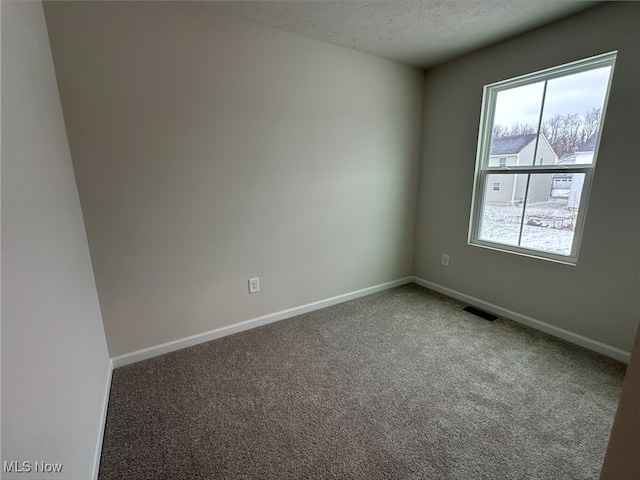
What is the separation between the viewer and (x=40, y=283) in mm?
906

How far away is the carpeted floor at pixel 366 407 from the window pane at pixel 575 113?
1.49 meters

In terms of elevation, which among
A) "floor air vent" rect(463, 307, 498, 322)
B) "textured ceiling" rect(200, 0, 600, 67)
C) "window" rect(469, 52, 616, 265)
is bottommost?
"floor air vent" rect(463, 307, 498, 322)

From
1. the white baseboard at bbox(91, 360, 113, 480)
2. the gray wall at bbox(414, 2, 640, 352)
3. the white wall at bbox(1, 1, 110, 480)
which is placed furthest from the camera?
the gray wall at bbox(414, 2, 640, 352)

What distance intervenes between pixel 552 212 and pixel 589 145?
0.52 m

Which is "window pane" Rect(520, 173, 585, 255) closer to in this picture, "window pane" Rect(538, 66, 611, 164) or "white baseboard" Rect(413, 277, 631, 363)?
"window pane" Rect(538, 66, 611, 164)

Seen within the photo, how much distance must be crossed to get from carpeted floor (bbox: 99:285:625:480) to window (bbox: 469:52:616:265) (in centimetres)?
86

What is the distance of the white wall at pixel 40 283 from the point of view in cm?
71

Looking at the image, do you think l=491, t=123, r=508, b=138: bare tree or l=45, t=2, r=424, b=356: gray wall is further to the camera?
l=491, t=123, r=508, b=138: bare tree

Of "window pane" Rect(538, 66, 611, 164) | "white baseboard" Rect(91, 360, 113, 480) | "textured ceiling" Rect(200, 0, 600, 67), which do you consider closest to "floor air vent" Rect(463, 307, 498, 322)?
"window pane" Rect(538, 66, 611, 164)

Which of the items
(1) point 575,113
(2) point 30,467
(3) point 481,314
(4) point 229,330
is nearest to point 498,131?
(1) point 575,113

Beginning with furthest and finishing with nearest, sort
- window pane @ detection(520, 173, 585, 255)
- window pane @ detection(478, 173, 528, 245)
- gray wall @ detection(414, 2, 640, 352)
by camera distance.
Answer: window pane @ detection(478, 173, 528, 245) → window pane @ detection(520, 173, 585, 255) → gray wall @ detection(414, 2, 640, 352)

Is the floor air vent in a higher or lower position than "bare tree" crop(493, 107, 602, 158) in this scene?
lower

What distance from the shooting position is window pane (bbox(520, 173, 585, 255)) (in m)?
2.11

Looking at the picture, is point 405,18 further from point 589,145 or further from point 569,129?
point 589,145
